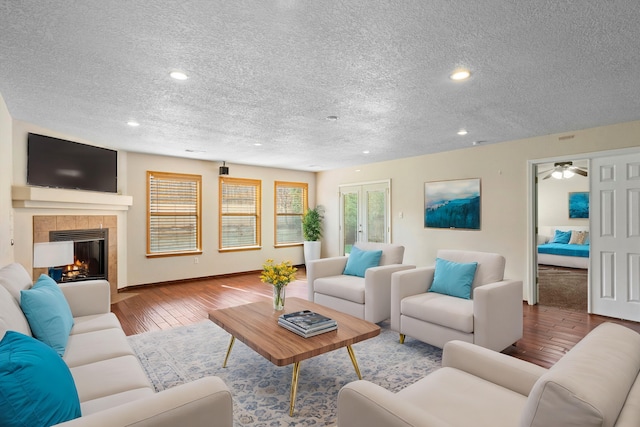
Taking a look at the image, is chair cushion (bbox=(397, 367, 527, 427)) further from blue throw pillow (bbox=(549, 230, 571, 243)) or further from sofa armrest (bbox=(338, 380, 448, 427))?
blue throw pillow (bbox=(549, 230, 571, 243))

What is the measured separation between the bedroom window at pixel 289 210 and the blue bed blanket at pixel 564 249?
19.1ft

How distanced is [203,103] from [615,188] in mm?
4924

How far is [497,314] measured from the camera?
9.32 ft

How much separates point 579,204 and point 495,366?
854cm

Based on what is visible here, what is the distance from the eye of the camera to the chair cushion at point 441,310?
2.81 meters

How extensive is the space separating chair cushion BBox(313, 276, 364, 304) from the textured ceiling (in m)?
1.91

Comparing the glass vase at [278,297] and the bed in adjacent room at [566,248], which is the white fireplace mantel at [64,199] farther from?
the bed in adjacent room at [566,248]

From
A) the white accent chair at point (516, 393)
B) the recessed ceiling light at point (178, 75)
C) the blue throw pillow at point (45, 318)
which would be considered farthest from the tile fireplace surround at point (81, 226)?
the white accent chair at point (516, 393)

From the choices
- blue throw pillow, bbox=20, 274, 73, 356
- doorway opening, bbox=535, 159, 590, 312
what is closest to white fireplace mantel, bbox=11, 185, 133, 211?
blue throw pillow, bbox=20, 274, 73, 356

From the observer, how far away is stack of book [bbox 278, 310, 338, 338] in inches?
96.0

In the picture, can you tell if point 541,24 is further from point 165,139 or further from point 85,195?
point 85,195

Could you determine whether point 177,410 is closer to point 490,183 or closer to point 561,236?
point 490,183

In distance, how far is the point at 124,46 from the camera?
2.09 meters

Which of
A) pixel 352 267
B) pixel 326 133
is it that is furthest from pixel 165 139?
pixel 352 267
